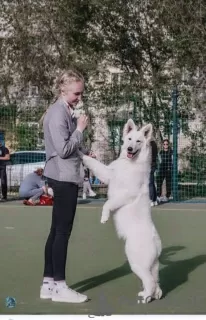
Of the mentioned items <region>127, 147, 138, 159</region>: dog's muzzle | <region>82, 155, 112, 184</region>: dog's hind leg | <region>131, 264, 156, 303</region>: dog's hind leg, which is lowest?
<region>131, 264, 156, 303</region>: dog's hind leg

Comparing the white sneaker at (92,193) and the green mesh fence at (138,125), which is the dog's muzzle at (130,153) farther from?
the white sneaker at (92,193)

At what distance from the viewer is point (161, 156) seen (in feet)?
59.7

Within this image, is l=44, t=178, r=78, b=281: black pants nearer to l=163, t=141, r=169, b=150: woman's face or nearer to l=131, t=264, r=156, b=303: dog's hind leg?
l=131, t=264, r=156, b=303: dog's hind leg

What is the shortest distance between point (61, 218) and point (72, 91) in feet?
3.78

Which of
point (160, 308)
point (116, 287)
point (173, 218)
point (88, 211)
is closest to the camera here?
point (160, 308)

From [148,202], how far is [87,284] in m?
1.25

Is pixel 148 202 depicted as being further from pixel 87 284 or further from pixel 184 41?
pixel 184 41

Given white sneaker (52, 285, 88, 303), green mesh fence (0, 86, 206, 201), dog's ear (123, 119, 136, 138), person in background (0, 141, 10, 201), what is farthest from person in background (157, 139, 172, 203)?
white sneaker (52, 285, 88, 303)

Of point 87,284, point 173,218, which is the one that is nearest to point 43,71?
point 173,218

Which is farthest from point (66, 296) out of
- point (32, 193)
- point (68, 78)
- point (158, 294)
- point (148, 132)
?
point (32, 193)

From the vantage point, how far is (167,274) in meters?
7.75

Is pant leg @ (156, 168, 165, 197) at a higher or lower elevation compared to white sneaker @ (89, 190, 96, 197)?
higher

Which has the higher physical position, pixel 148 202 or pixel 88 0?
pixel 88 0

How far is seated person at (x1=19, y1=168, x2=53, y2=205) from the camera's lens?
54.6ft
